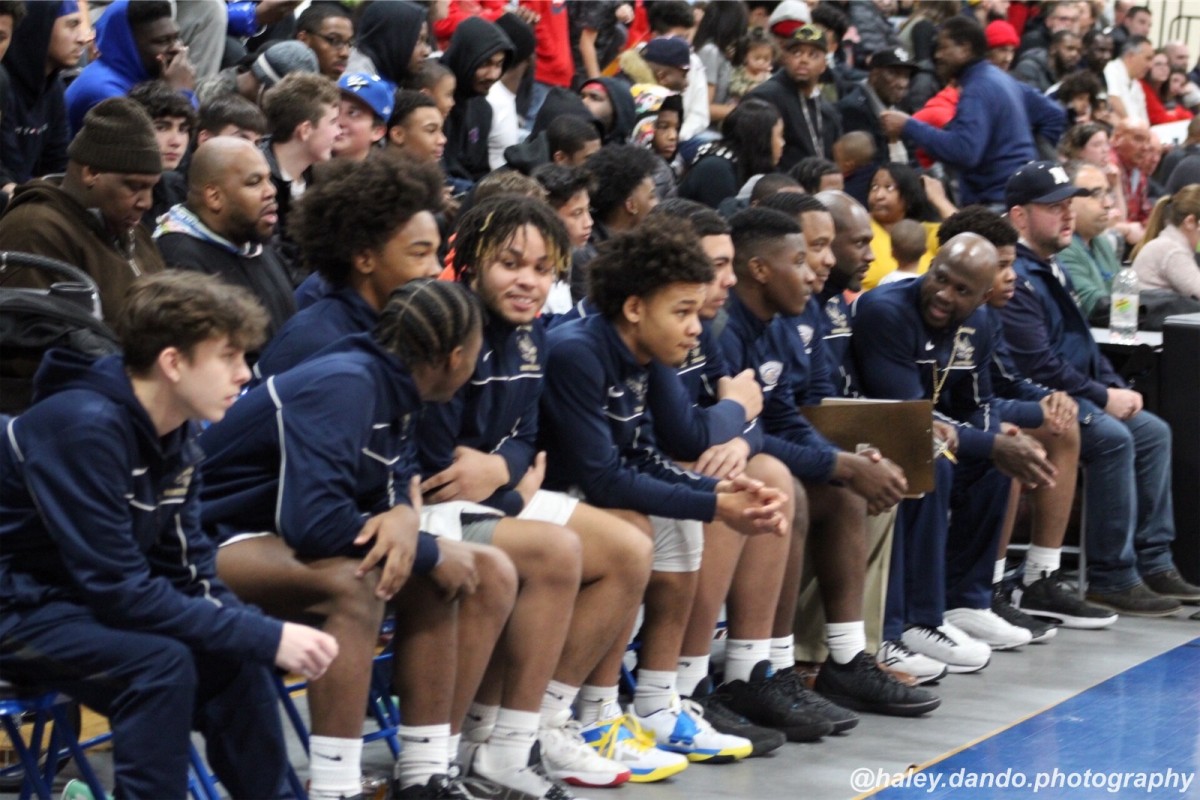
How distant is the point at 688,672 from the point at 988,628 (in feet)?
6.03

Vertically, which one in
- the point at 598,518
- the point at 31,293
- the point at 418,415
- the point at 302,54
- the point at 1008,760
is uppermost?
the point at 302,54

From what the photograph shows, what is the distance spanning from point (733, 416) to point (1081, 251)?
3.77 m

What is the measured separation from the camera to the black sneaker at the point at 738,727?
5.04m

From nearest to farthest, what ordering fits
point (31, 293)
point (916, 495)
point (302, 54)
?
point (31, 293) → point (916, 495) → point (302, 54)

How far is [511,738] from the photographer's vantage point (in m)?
4.29

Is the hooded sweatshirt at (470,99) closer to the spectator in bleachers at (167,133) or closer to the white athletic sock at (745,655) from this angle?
the spectator in bleachers at (167,133)

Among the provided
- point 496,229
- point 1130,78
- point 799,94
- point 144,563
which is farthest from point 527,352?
point 1130,78

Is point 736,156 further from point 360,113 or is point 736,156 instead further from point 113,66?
point 113,66

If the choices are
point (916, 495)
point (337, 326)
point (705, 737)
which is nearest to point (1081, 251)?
point (916, 495)

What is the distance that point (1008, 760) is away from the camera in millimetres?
5039

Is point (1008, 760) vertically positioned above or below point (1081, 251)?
below

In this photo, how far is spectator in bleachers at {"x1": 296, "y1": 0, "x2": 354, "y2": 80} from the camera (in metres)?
7.14

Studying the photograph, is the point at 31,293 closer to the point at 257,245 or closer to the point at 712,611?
the point at 257,245

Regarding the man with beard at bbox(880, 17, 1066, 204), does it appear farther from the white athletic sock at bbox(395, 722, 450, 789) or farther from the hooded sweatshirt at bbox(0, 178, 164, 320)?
the white athletic sock at bbox(395, 722, 450, 789)
